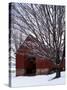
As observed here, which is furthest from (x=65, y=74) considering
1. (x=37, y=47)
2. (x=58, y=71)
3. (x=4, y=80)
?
(x=4, y=80)

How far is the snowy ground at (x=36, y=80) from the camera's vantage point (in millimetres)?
2402

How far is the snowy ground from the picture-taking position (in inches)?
94.6

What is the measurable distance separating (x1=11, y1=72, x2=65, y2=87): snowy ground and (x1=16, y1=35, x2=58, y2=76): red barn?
31mm

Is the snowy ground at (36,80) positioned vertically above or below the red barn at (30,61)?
below

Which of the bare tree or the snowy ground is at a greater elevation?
the bare tree

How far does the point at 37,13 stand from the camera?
8.07 feet

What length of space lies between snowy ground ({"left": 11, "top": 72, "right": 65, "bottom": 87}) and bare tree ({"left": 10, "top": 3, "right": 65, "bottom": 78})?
5 centimetres

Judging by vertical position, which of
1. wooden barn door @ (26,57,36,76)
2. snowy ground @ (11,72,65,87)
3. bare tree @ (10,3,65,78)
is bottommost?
snowy ground @ (11,72,65,87)

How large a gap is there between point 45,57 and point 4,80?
0.36 meters

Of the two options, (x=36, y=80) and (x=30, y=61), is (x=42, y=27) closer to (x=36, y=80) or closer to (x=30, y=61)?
(x=30, y=61)

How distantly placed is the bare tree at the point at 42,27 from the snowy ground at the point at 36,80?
5 centimetres

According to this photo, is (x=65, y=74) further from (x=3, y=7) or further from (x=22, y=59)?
(x=3, y=7)

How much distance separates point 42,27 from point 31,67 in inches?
12.3

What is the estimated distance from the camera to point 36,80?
247 cm
